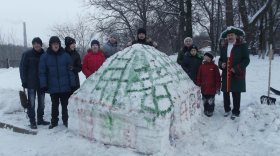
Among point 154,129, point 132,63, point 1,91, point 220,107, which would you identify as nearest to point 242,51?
point 220,107

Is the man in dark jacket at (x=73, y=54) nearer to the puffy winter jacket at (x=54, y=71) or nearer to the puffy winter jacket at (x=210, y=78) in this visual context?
the puffy winter jacket at (x=54, y=71)

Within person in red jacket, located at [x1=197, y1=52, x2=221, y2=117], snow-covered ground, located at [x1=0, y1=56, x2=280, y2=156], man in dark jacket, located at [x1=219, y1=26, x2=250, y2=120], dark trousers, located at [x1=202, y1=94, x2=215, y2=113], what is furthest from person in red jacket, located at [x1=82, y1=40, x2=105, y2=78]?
man in dark jacket, located at [x1=219, y1=26, x2=250, y2=120]

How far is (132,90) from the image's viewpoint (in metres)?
5.64

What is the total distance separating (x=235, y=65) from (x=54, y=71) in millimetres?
3250

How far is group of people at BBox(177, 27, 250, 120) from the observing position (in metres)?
6.76

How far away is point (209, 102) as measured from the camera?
7340mm

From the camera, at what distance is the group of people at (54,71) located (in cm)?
662

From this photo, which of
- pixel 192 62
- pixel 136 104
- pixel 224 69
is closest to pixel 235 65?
pixel 224 69

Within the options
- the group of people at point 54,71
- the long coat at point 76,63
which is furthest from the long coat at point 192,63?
the long coat at point 76,63

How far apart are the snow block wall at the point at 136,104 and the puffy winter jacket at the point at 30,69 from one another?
3.24 feet

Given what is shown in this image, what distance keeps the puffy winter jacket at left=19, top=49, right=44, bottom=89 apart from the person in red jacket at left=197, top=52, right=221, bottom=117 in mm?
3136

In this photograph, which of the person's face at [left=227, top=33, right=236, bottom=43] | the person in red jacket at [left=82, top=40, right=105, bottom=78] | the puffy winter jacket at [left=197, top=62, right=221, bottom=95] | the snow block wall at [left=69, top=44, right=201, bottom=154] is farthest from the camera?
the person in red jacket at [left=82, top=40, right=105, bottom=78]

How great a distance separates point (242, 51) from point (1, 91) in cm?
598

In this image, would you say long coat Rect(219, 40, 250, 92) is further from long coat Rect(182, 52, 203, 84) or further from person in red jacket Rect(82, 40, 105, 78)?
person in red jacket Rect(82, 40, 105, 78)
